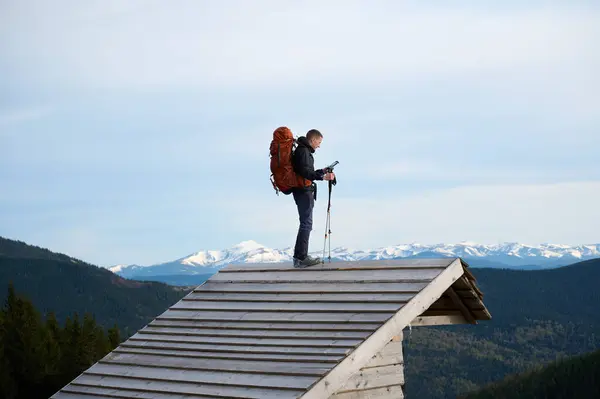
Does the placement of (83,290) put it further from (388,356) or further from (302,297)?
(388,356)

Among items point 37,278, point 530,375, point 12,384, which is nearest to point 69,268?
point 37,278

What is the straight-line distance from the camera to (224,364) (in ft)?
33.0

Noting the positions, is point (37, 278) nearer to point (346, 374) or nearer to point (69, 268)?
point (69, 268)

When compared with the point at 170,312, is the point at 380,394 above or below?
below

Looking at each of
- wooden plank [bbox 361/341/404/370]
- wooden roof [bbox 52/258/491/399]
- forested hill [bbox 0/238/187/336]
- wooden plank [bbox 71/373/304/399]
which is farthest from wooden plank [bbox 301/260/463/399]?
forested hill [bbox 0/238/187/336]

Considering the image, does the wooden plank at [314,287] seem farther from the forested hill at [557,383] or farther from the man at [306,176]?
the forested hill at [557,383]

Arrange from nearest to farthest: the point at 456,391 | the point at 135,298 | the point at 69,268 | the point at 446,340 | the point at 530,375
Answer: the point at 530,375, the point at 456,391, the point at 446,340, the point at 135,298, the point at 69,268

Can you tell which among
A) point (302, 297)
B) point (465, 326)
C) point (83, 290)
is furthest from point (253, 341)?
point (465, 326)

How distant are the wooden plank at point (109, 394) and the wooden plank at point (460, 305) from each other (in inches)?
160

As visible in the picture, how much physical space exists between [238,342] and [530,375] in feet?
282

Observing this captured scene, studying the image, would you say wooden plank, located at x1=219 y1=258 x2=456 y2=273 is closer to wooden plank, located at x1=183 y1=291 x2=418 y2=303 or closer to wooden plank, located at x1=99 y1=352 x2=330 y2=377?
wooden plank, located at x1=183 y1=291 x2=418 y2=303

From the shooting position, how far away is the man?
11.4 meters

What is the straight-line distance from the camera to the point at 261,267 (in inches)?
492

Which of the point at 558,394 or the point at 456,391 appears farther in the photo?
the point at 456,391
